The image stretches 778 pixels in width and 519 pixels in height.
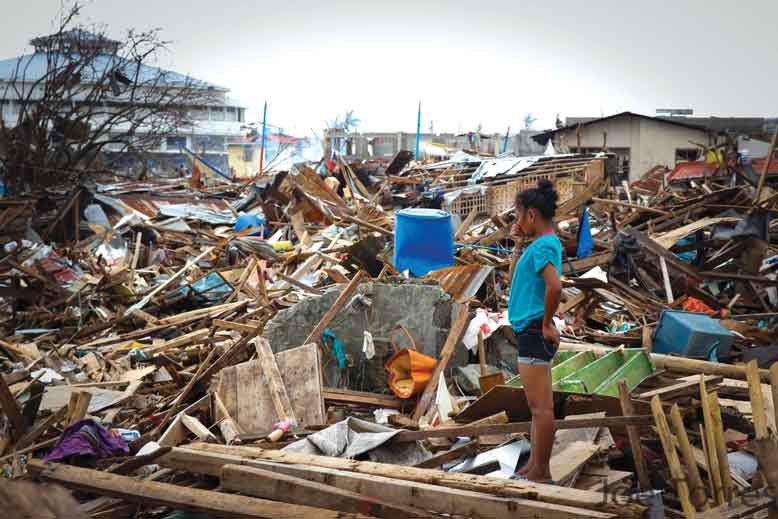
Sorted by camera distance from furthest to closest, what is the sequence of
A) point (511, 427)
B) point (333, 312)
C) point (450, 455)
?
1. point (333, 312)
2. point (450, 455)
3. point (511, 427)

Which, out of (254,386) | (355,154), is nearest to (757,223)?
(254,386)

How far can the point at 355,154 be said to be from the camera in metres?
35.1

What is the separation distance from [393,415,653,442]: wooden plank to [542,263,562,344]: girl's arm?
25.4 inches

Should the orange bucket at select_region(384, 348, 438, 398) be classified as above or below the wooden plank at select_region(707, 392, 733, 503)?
below

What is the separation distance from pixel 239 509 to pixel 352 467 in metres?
0.70

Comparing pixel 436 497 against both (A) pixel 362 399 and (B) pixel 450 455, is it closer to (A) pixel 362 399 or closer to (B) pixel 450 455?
(B) pixel 450 455

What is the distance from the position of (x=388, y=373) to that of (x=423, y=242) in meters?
2.79

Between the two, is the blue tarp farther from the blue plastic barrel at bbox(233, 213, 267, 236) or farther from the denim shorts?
the blue plastic barrel at bbox(233, 213, 267, 236)

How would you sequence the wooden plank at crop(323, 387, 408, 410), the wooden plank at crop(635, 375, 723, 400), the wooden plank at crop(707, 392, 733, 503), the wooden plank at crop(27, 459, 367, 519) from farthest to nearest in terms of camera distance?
the wooden plank at crop(323, 387, 408, 410)
the wooden plank at crop(635, 375, 723, 400)
the wooden plank at crop(707, 392, 733, 503)
the wooden plank at crop(27, 459, 367, 519)

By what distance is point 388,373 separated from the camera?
22.2 ft

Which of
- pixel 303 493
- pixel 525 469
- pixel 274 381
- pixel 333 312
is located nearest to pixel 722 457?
pixel 525 469

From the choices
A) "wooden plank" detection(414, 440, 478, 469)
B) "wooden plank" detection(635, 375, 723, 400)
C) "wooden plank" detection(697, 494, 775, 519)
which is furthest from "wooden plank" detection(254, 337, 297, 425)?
"wooden plank" detection(697, 494, 775, 519)

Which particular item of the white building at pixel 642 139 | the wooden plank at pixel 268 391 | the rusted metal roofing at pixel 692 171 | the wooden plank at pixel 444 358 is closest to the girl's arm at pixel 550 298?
the wooden plank at pixel 444 358

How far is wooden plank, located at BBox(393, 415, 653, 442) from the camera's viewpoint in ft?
14.4
